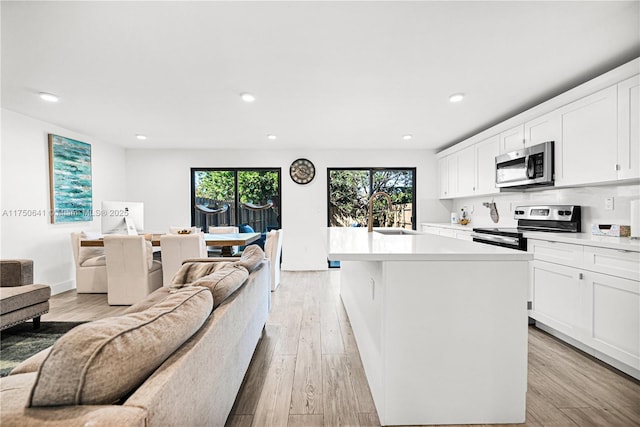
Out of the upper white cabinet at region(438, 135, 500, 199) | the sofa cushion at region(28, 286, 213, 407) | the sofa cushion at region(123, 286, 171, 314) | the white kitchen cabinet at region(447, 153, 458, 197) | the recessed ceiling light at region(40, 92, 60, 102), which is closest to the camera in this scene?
the sofa cushion at region(28, 286, 213, 407)

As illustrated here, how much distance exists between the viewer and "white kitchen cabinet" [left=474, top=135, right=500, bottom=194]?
3.89m

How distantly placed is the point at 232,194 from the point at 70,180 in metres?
2.41

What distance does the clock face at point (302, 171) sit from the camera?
5652 millimetres

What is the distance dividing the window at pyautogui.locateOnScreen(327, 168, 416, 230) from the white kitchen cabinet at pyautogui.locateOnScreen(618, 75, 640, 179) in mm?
3541

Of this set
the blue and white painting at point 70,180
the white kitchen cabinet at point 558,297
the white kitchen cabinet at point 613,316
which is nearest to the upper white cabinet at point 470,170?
the white kitchen cabinet at point 558,297

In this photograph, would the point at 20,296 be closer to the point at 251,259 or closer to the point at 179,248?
the point at 179,248

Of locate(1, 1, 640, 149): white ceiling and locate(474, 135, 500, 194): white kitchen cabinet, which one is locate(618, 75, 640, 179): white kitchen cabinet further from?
locate(474, 135, 500, 194): white kitchen cabinet

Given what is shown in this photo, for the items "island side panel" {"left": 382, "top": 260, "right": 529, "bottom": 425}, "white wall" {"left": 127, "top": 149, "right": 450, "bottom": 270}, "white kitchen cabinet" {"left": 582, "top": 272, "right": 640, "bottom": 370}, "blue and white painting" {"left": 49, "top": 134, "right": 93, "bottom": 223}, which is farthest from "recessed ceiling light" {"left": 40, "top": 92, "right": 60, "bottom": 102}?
"white kitchen cabinet" {"left": 582, "top": 272, "right": 640, "bottom": 370}

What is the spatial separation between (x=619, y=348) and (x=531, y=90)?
2279mm

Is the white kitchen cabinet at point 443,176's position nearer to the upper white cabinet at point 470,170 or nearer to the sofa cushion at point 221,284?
the upper white cabinet at point 470,170

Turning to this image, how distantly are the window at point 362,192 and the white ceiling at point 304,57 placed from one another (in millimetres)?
2012

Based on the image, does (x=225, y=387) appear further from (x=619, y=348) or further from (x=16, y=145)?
(x=16, y=145)

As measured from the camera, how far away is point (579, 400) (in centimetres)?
175

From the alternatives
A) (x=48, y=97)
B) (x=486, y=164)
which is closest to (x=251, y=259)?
(x=48, y=97)
